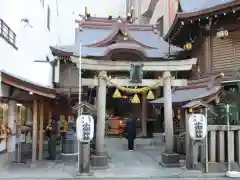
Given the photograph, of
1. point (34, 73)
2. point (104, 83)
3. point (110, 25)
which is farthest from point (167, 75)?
point (110, 25)

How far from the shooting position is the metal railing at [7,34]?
48.9ft

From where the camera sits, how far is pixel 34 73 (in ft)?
70.9

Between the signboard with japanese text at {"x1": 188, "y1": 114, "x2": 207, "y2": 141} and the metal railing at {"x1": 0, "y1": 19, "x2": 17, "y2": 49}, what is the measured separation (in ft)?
32.1

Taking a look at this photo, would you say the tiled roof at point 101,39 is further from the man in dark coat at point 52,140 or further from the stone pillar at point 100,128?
the stone pillar at point 100,128

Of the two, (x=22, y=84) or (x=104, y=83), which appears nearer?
(x=22, y=84)

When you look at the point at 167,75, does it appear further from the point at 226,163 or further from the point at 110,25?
the point at 110,25

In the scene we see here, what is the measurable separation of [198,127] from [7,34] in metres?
11.2

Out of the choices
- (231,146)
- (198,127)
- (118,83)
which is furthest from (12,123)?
(231,146)

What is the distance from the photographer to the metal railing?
14898 millimetres

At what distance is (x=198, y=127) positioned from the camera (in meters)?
10.8

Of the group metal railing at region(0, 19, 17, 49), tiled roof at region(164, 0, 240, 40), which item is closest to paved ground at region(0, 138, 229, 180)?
metal railing at region(0, 19, 17, 49)

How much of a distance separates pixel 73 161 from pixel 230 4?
976cm

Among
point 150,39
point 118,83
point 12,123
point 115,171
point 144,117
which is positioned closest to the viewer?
point 115,171

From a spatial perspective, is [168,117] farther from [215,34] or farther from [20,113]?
[20,113]
